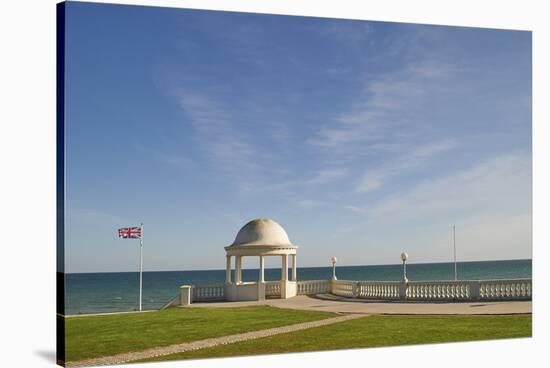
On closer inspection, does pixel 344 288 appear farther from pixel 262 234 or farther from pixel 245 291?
pixel 262 234

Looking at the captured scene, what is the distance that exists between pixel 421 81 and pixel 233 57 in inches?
164

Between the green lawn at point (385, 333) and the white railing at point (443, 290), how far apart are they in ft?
6.24

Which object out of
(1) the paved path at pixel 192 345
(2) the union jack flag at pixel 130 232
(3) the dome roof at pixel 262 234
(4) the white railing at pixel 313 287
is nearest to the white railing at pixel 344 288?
(4) the white railing at pixel 313 287

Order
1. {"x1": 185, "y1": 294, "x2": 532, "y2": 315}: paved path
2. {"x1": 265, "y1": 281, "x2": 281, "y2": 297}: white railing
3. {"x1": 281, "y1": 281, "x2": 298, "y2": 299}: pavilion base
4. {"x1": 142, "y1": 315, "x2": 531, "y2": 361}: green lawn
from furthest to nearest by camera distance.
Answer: {"x1": 281, "y1": 281, "x2": 298, "y2": 299}: pavilion base → {"x1": 265, "y1": 281, "x2": 281, "y2": 297}: white railing → {"x1": 185, "y1": 294, "x2": 532, "y2": 315}: paved path → {"x1": 142, "y1": 315, "x2": 531, "y2": 361}: green lawn

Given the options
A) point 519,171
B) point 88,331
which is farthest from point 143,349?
point 519,171

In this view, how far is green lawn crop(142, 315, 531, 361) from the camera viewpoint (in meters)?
14.6

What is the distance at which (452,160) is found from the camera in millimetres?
17203

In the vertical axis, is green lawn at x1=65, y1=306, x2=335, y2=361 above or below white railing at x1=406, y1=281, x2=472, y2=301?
below

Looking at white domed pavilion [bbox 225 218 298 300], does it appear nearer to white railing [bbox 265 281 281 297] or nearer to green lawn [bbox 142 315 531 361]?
white railing [bbox 265 281 281 297]

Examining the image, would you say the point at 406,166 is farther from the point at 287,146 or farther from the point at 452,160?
the point at 287,146

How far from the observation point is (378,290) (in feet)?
65.0

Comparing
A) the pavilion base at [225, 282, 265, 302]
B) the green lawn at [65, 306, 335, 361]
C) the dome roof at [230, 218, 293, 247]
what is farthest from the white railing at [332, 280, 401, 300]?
the green lawn at [65, 306, 335, 361]

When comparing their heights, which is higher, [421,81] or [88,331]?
[421,81]

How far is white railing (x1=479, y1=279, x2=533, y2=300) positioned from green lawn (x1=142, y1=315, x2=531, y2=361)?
928 mm
